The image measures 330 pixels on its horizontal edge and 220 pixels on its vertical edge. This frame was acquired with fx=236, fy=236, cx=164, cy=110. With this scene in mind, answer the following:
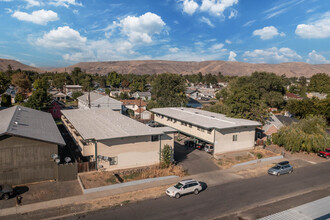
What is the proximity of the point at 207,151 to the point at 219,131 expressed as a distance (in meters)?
3.83

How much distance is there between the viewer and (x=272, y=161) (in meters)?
35.4

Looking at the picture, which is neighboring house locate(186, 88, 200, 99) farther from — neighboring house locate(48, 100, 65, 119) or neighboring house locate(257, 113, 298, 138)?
neighboring house locate(257, 113, 298, 138)

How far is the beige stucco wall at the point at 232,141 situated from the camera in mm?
36562

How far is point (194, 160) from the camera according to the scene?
1346 inches

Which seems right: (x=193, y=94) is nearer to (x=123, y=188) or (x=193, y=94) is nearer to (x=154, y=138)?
(x=154, y=138)

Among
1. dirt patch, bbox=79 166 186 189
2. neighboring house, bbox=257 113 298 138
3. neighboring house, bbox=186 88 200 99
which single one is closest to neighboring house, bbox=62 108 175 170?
dirt patch, bbox=79 166 186 189

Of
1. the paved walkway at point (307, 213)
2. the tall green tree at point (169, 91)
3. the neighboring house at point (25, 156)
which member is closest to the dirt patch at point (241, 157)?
the paved walkway at point (307, 213)

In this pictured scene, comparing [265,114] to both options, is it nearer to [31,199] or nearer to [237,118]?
[237,118]

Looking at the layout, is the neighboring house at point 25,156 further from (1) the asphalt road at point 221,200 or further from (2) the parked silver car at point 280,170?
(2) the parked silver car at point 280,170

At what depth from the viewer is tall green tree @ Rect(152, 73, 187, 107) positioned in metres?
73.2

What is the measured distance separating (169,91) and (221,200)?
180 feet

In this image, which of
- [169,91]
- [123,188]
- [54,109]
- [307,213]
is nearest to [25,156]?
[123,188]

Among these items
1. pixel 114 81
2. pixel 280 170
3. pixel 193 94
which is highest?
pixel 114 81

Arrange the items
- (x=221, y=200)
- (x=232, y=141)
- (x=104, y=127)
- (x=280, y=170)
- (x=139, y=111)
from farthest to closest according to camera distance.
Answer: (x=139, y=111)
(x=232, y=141)
(x=104, y=127)
(x=280, y=170)
(x=221, y=200)
